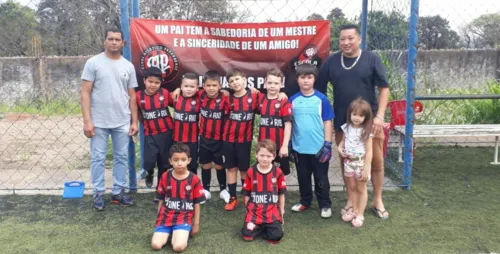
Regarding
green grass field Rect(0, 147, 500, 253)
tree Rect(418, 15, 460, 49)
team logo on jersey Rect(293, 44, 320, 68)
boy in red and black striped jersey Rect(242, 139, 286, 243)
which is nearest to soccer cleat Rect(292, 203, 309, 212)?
green grass field Rect(0, 147, 500, 253)

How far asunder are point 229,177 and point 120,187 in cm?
100

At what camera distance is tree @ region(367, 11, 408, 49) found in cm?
468

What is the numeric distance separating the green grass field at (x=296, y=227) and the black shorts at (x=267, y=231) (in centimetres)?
7

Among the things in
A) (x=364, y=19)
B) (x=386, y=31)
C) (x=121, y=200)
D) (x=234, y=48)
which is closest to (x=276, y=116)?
(x=234, y=48)

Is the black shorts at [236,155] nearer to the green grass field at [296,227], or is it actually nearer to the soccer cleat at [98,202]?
the green grass field at [296,227]

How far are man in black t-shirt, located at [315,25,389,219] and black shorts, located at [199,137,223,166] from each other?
3.49 feet

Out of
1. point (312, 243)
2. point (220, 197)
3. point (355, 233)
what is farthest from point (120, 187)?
point (355, 233)

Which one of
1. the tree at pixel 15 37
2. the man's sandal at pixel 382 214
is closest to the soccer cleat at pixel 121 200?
the man's sandal at pixel 382 214

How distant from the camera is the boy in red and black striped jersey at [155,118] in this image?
3.89m

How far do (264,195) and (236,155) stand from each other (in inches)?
22.9

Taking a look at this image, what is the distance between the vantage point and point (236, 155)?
12.8 feet

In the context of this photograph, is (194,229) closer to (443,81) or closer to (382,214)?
(382,214)

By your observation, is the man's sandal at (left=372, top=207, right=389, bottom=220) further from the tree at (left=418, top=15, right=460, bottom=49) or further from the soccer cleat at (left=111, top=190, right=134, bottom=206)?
the tree at (left=418, top=15, right=460, bottom=49)

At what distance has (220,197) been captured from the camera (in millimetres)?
4223
